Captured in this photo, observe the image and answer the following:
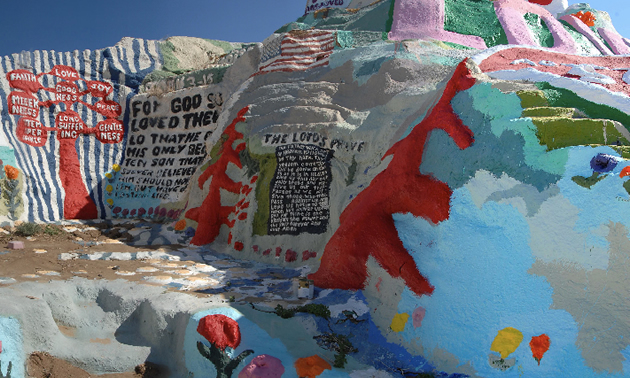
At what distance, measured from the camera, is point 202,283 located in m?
4.45

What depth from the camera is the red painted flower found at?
10.1 ft

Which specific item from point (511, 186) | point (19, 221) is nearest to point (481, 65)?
point (511, 186)

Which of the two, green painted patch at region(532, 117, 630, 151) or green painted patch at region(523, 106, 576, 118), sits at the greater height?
green painted patch at region(523, 106, 576, 118)

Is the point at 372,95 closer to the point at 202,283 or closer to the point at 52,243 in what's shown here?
the point at 202,283

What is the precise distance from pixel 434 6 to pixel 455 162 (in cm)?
511

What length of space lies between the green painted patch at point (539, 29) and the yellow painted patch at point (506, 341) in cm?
637

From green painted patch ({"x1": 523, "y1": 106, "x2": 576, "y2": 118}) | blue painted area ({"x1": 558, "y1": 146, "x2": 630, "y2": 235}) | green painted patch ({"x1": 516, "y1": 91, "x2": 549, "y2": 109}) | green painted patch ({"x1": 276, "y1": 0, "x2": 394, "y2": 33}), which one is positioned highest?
green painted patch ({"x1": 276, "y1": 0, "x2": 394, "y2": 33})

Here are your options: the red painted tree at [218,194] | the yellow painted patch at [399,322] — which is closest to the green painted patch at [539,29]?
the red painted tree at [218,194]

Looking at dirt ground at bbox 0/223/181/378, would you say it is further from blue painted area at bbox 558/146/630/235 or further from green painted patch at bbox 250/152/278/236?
blue painted area at bbox 558/146/630/235

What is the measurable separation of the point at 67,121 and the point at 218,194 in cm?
354

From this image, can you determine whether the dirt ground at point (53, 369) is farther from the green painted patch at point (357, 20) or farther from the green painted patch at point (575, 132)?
the green painted patch at point (357, 20)

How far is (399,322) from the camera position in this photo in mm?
3314

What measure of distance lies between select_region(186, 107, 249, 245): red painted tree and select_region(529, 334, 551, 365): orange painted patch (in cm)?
426

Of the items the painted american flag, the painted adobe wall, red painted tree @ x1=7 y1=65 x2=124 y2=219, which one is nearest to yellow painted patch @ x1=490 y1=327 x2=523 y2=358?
the painted adobe wall
